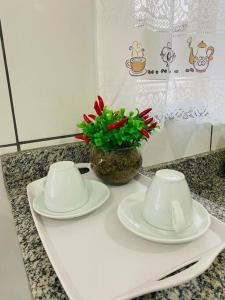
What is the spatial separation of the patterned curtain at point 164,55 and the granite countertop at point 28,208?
0.22 meters

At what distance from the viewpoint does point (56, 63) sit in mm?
708

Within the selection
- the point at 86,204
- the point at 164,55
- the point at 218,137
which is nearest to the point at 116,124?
the point at 86,204

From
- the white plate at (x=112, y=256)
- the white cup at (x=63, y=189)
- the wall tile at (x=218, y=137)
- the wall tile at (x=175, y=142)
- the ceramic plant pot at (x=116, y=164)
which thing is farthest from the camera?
the wall tile at (x=218, y=137)

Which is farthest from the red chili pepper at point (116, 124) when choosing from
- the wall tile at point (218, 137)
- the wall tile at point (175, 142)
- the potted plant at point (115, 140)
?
the wall tile at point (218, 137)

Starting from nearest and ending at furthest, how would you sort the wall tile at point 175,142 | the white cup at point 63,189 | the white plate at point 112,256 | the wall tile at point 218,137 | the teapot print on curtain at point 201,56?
the white plate at point 112,256 → the white cup at point 63,189 → the teapot print on curtain at point 201,56 → the wall tile at point 175,142 → the wall tile at point 218,137

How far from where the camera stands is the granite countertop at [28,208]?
1.21 ft

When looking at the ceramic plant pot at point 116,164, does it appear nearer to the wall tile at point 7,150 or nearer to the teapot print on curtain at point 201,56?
the wall tile at point 7,150

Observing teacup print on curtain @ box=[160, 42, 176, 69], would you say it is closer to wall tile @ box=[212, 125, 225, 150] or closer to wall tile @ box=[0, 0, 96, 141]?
wall tile @ box=[0, 0, 96, 141]

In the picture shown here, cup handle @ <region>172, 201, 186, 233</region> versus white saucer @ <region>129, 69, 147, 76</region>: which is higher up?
white saucer @ <region>129, 69, 147, 76</region>

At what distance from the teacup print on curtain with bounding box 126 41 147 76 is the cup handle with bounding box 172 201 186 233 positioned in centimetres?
42

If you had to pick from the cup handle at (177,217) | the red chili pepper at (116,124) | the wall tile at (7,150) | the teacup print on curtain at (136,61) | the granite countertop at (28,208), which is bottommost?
the granite countertop at (28,208)

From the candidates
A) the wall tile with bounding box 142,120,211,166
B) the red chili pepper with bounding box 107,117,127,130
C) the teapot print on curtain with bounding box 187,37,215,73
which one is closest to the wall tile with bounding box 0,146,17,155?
the red chili pepper with bounding box 107,117,127,130

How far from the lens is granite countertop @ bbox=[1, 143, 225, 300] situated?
368 mm

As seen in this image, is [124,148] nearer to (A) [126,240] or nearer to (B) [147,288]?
(A) [126,240]
